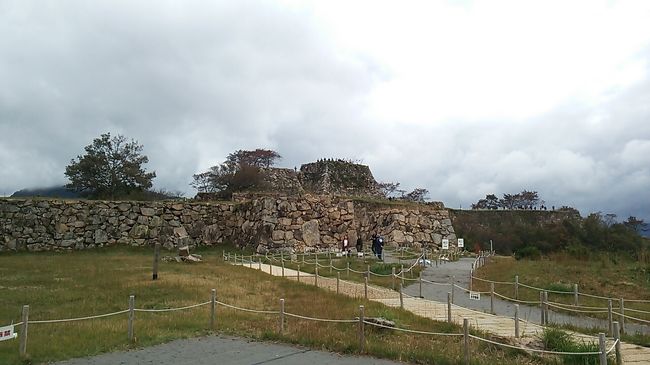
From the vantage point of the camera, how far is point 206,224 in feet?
117

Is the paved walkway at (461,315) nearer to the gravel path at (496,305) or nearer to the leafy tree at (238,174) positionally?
the gravel path at (496,305)

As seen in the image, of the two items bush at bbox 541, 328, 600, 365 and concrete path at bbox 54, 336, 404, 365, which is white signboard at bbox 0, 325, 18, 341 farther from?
bush at bbox 541, 328, 600, 365

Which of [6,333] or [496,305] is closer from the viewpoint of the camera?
[6,333]

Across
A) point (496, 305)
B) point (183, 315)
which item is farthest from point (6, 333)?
point (496, 305)

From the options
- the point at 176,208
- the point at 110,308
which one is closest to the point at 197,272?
the point at 110,308

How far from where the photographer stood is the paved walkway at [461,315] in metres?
9.77

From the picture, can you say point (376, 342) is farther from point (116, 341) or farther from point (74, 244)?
point (74, 244)

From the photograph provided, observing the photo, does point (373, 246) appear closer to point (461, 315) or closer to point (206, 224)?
point (206, 224)

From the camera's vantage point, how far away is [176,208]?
116 feet

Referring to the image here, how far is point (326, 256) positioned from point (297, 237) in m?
3.83

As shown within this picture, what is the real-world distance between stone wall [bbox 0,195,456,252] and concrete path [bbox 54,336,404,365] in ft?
73.2

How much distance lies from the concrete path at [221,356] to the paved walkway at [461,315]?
12.4 ft

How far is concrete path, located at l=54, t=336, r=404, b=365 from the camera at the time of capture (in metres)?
8.59

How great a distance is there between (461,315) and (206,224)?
25.4m
